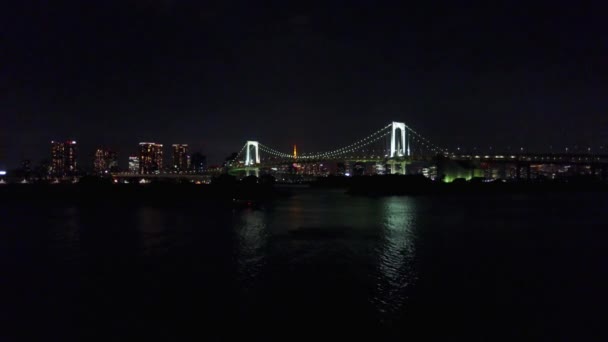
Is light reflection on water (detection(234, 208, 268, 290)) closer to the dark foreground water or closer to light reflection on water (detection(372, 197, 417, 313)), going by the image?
the dark foreground water

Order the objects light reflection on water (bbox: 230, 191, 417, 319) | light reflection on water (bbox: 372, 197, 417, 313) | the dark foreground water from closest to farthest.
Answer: the dark foreground water, light reflection on water (bbox: 372, 197, 417, 313), light reflection on water (bbox: 230, 191, 417, 319)

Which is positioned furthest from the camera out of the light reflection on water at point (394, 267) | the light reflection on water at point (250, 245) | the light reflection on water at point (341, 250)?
the light reflection on water at point (250, 245)

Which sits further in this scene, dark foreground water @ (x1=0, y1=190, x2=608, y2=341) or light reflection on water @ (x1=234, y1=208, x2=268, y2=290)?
light reflection on water @ (x1=234, y1=208, x2=268, y2=290)

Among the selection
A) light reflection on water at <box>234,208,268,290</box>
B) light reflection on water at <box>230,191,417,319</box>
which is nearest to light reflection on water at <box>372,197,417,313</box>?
light reflection on water at <box>230,191,417,319</box>

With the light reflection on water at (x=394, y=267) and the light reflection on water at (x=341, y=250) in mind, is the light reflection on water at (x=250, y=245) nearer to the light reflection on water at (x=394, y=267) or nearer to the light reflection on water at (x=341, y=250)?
the light reflection on water at (x=341, y=250)

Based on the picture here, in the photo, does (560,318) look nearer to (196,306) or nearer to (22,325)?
(196,306)

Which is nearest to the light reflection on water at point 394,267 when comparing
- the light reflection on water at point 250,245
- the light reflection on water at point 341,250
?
the light reflection on water at point 341,250

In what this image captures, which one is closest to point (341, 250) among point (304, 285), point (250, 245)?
point (250, 245)

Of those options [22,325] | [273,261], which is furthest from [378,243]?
[22,325]
